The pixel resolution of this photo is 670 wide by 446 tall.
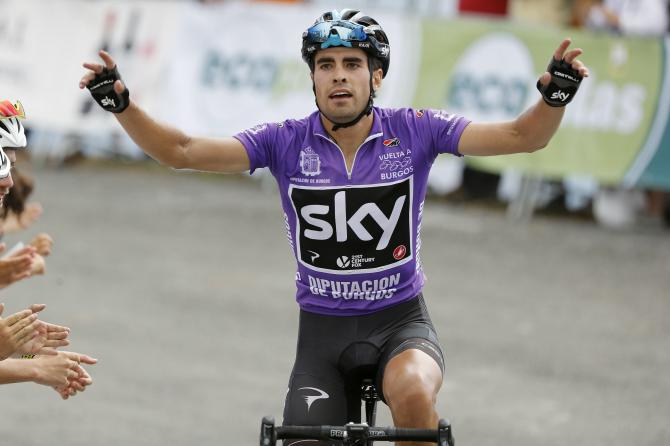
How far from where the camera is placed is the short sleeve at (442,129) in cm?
599

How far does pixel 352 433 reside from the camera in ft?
16.7

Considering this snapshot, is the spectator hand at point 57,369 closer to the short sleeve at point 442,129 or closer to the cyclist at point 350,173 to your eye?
the cyclist at point 350,173

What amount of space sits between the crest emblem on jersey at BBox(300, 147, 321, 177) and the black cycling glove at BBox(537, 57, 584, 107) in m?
1.08

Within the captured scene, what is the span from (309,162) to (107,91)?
3.25 feet

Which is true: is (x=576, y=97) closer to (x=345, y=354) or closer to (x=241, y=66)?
(x=241, y=66)

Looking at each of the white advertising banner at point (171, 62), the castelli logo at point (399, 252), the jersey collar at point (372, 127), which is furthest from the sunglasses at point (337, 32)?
the white advertising banner at point (171, 62)

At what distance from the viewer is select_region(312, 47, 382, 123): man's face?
5844mm

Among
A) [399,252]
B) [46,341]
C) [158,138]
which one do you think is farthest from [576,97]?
[46,341]

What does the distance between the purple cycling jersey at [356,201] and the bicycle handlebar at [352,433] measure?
0.99 m

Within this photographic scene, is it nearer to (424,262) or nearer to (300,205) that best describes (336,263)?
(300,205)

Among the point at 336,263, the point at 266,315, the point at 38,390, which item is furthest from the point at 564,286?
the point at 336,263

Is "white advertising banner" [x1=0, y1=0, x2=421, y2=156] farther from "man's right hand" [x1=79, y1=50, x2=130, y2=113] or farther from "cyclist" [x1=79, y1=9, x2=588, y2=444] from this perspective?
"man's right hand" [x1=79, y1=50, x2=130, y2=113]

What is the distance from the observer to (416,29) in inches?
605

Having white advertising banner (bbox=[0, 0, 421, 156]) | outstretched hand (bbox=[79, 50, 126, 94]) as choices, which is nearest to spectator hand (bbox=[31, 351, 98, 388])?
outstretched hand (bbox=[79, 50, 126, 94])
